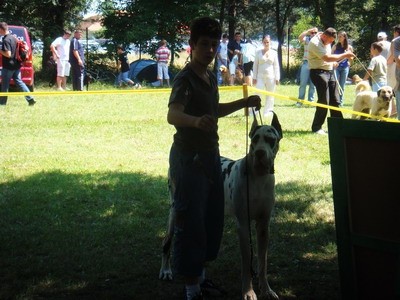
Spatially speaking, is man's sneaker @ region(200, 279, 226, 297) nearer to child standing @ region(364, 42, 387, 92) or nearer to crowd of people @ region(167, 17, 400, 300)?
crowd of people @ region(167, 17, 400, 300)

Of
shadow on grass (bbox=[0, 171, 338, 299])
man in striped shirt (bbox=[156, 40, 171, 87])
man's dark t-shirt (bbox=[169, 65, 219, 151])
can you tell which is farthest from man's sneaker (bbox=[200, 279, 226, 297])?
man in striped shirt (bbox=[156, 40, 171, 87])

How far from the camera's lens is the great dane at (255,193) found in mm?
3852

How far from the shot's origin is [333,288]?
14.5ft

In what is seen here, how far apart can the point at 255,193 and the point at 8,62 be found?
1212cm

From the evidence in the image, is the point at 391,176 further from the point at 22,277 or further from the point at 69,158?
the point at 69,158

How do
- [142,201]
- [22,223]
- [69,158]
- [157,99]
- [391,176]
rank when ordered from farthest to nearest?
1. [157,99]
2. [69,158]
3. [142,201]
4. [22,223]
5. [391,176]

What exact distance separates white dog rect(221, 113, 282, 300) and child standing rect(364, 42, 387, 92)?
31.5 ft

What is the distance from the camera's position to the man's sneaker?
4227mm

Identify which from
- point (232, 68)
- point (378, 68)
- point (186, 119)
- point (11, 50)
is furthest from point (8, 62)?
point (186, 119)

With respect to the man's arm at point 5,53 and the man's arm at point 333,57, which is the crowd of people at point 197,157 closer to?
the man's arm at point 333,57

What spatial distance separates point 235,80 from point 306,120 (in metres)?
10.6

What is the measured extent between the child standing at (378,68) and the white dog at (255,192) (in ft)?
31.5

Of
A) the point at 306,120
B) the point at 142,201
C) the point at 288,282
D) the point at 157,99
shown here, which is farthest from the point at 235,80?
the point at 288,282

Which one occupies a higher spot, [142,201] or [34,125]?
[34,125]
